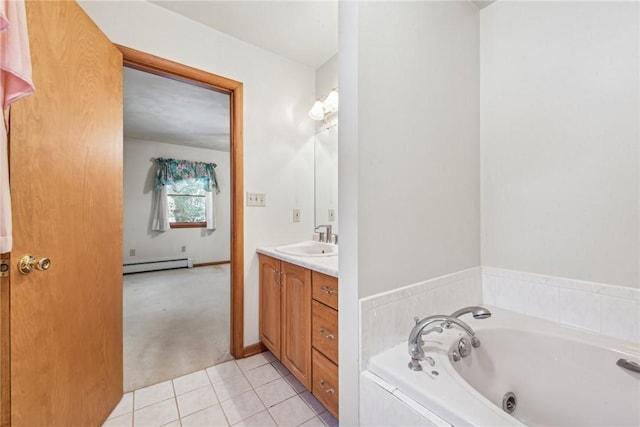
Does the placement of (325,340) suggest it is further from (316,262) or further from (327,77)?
(327,77)

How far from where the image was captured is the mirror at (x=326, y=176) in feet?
7.14

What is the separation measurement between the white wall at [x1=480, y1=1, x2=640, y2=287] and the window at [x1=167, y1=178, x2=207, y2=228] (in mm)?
5022

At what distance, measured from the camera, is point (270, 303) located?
1.89 meters

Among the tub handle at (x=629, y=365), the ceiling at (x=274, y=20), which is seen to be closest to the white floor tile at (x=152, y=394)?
the tub handle at (x=629, y=365)

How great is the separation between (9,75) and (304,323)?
5.02 feet

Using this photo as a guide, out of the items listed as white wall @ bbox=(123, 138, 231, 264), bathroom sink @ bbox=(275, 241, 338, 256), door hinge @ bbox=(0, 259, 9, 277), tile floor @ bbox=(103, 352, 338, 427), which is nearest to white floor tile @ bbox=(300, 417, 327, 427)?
tile floor @ bbox=(103, 352, 338, 427)

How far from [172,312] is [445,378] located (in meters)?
2.88

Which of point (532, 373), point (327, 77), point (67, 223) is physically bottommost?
point (532, 373)

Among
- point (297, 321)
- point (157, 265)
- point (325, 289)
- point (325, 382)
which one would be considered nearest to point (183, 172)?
point (157, 265)

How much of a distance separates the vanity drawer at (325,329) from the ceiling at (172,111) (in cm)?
209

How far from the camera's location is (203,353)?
2.02 m

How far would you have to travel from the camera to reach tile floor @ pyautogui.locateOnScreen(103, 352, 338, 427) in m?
1.37

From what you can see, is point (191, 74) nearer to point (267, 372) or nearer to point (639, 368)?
point (267, 372)

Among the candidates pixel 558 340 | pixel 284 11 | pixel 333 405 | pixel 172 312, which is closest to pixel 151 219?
pixel 172 312
